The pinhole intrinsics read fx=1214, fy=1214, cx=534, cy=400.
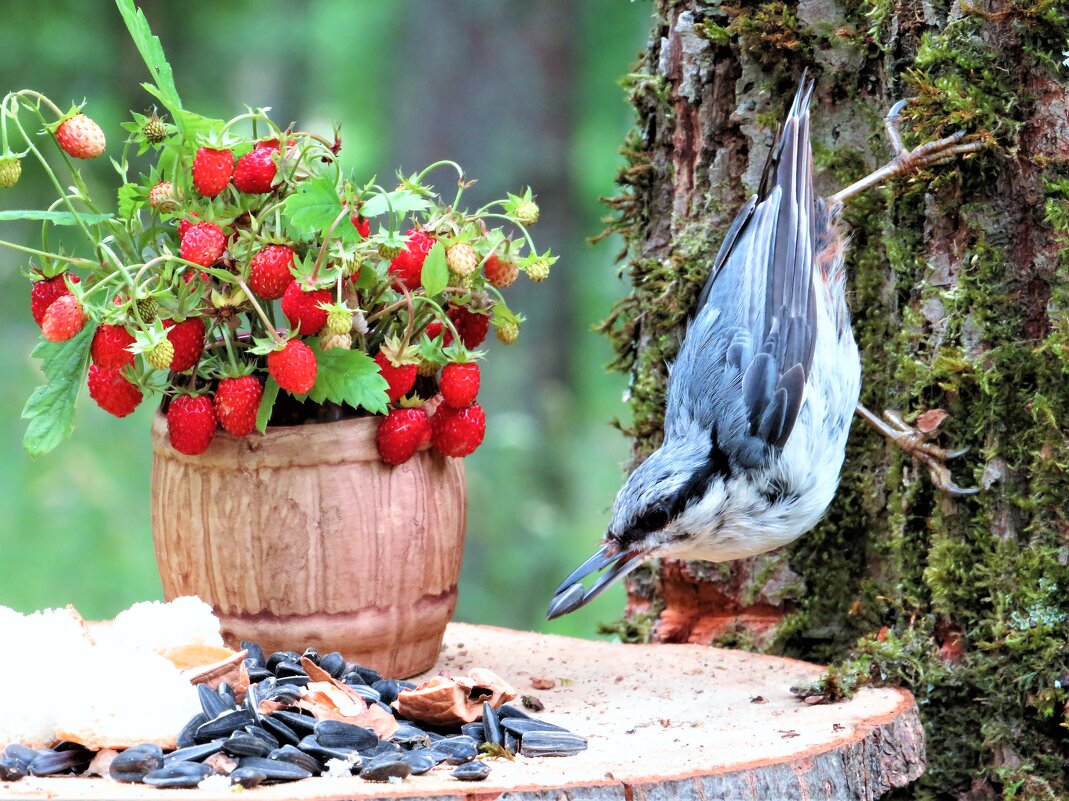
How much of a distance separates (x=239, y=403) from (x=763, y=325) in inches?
48.2

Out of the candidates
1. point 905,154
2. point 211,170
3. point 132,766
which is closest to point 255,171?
point 211,170

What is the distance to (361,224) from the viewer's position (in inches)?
95.0

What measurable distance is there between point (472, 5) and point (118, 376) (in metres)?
4.80

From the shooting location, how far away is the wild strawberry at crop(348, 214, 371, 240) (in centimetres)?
235

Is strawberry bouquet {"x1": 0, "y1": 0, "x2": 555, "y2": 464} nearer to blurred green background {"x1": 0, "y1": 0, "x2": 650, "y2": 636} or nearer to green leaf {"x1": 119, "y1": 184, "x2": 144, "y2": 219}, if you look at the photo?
green leaf {"x1": 119, "y1": 184, "x2": 144, "y2": 219}

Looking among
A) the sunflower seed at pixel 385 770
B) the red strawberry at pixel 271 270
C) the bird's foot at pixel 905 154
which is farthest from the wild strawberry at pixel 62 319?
the bird's foot at pixel 905 154

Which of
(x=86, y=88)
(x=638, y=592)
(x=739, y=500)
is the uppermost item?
(x=86, y=88)

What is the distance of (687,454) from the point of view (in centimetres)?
268

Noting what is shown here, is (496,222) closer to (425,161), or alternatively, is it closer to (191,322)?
(425,161)

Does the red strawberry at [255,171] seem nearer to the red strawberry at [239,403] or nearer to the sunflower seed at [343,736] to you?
the red strawberry at [239,403]

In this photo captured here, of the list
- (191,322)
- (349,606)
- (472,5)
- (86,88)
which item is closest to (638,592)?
(349,606)

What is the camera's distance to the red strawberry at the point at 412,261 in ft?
7.97

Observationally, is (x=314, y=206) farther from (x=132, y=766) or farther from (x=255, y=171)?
(x=132, y=766)

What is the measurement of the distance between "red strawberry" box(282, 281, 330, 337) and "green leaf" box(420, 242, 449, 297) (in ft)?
0.63
